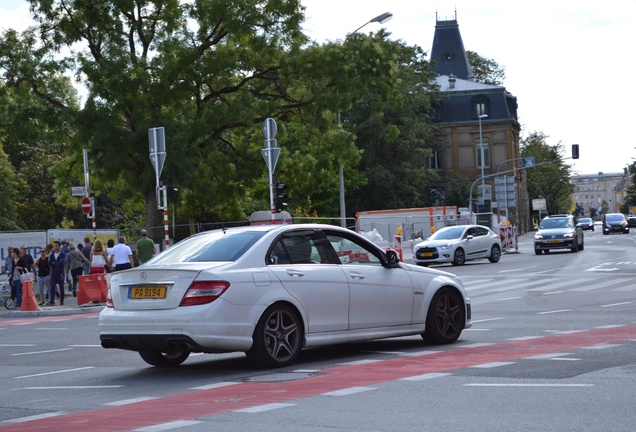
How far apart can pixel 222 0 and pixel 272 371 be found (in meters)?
29.6

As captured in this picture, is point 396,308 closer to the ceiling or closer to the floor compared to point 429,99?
closer to the floor

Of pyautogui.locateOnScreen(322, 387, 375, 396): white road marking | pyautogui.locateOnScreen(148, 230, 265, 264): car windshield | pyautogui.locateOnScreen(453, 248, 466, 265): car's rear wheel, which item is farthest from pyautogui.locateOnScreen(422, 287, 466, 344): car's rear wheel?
pyautogui.locateOnScreen(453, 248, 466, 265): car's rear wheel

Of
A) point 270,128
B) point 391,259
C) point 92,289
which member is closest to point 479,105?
point 270,128

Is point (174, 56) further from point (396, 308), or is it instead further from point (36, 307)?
point (396, 308)

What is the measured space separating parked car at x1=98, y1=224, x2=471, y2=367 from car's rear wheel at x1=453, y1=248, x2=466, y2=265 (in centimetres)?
3003

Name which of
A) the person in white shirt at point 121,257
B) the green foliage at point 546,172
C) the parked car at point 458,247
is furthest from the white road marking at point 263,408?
the green foliage at point 546,172

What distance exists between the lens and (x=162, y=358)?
40.1 feet

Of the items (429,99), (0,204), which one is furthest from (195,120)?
(429,99)

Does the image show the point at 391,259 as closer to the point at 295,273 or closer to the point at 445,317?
the point at 445,317

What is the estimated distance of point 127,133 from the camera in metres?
38.8

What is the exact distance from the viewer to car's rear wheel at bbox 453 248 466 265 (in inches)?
1696

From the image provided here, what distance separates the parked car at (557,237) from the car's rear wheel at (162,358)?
130ft

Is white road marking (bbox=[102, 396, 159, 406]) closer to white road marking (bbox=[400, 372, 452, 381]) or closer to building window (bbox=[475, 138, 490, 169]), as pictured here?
white road marking (bbox=[400, 372, 452, 381])

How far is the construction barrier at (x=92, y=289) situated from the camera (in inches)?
1112
